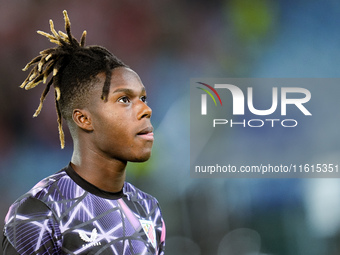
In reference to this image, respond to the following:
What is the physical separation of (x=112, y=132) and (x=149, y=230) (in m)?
0.55

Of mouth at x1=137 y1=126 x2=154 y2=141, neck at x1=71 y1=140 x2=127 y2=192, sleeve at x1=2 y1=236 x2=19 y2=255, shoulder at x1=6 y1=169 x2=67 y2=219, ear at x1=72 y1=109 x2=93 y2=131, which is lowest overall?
sleeve at x1=2 y1=236 x2=19 y2=255

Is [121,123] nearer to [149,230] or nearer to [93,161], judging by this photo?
[93,161]

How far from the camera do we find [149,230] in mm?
2438

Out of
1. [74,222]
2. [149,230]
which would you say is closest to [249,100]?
[149,230]

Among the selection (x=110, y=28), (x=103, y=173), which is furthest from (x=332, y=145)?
(x=103, y=173)

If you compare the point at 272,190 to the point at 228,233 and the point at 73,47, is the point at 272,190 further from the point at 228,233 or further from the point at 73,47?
the point at 73,47

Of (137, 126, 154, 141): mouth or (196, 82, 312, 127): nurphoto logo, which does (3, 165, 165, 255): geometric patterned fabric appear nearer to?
(137, 126, 154, 141): mouth

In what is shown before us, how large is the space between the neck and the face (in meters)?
0.03

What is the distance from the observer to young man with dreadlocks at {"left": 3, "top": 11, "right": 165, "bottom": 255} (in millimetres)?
2086

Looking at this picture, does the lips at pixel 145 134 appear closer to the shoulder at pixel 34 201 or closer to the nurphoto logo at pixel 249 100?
the shoulder at pixel 34 201

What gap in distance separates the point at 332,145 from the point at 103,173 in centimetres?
355

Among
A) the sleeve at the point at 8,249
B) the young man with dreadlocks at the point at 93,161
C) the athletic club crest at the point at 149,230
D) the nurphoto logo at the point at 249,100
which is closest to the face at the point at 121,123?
the young man with dreadlocks at the point at 93,161

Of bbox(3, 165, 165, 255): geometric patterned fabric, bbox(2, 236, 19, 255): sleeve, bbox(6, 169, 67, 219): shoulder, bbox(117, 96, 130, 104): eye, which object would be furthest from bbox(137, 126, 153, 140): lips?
bbox(2, 236, 19, 255): sleeve

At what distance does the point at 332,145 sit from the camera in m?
5.21
